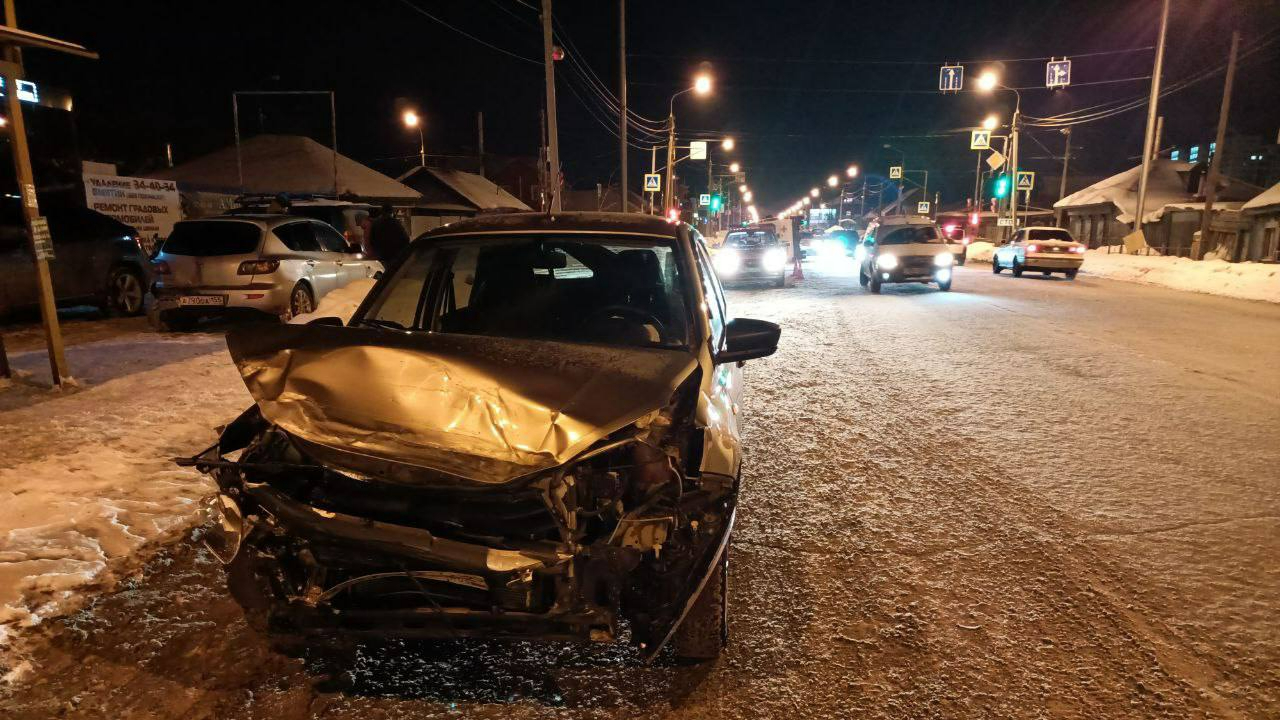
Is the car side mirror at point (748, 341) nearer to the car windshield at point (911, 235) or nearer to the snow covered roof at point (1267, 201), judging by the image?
the car windshield at point (911, 235)

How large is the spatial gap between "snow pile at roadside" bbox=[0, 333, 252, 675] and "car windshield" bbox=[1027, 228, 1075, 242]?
79.6 ft

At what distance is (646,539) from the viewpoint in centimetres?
235

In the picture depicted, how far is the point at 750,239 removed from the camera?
2152cm

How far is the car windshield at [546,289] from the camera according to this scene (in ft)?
12.7

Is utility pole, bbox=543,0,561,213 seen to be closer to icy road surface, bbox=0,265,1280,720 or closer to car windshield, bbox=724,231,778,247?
car windshield, bbox=724,231,778,247

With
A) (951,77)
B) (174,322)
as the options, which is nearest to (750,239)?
Answer: (951,77)

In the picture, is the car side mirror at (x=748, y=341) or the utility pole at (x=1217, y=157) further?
the utility pole at (x=1217, y=157)

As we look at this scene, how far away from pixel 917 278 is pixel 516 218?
15.7m

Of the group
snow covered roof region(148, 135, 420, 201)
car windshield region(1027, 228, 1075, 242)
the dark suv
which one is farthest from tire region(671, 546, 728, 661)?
car windshield region(1027, 228, 1075, 242)

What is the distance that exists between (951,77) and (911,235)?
9.43 m

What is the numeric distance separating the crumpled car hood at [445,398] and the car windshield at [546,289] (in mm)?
1041

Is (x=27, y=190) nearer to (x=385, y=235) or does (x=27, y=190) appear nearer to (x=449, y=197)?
(x=385, y=235)

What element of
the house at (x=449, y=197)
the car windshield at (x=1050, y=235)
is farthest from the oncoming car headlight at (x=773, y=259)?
the house at (x=449, y=197)

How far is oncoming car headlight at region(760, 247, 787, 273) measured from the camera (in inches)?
814
